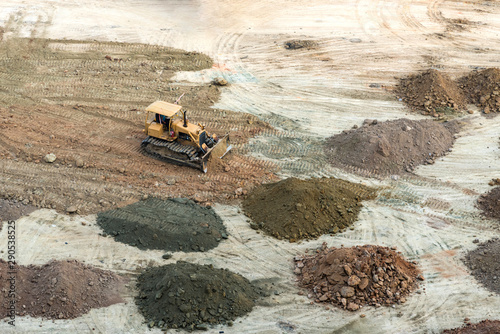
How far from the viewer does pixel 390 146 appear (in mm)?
17281

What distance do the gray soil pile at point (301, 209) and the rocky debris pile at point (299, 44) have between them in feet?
37.5

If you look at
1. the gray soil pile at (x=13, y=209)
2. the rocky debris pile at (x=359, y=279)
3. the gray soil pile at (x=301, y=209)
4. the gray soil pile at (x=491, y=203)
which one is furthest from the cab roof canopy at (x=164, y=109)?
the gray soil pile at (x=491, y=203)

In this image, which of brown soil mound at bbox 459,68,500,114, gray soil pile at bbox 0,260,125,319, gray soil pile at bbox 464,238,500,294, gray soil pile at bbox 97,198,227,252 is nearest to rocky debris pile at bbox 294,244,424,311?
gray soil pile at bbox 464,238,500,294

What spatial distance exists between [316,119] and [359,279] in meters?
9.46

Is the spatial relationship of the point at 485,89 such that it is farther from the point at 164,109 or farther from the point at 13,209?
the point at 13,209

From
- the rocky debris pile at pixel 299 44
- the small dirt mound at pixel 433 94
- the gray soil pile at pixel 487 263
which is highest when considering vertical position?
the rocky debris pile at pixel 299 44

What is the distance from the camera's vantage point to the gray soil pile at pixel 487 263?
40.2ft

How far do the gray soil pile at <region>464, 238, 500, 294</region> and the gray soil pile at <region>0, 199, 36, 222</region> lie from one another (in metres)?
12.4

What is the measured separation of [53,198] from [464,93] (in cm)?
1722

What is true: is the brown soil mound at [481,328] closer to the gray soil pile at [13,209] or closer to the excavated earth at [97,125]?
the excavated earth at [97,125]

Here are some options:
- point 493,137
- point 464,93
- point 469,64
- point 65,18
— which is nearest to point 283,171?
point 493,137

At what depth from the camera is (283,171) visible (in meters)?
16.7

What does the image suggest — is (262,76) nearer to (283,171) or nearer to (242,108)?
(242,108)

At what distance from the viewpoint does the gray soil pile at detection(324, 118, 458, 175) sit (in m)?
17.0
